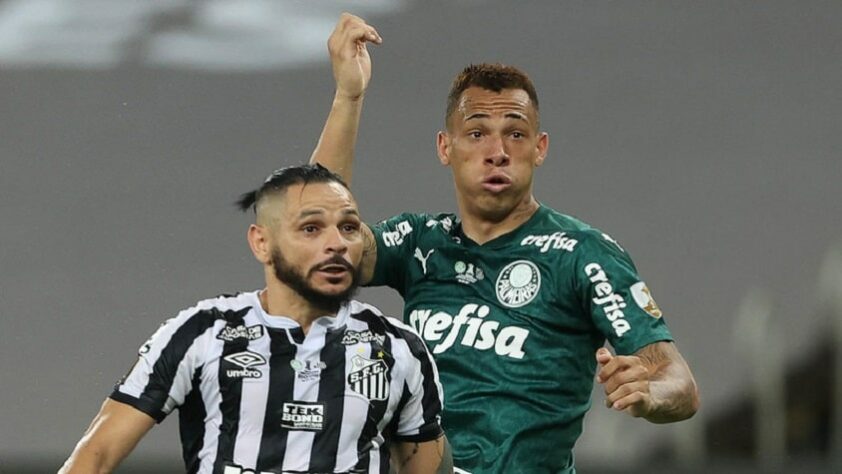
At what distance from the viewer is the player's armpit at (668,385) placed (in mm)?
3602

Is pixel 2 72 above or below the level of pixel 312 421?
above

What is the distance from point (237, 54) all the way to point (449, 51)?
47.3 inches

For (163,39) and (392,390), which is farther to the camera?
(163,39)

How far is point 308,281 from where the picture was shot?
3.42 metres

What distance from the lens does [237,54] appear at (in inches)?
338

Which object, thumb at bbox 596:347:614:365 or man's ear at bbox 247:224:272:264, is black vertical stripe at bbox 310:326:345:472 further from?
thumb at bbox 596:347:614:365

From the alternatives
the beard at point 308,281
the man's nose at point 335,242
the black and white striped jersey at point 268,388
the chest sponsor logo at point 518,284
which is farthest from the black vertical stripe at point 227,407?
the chest sponsor logo at point 518,284

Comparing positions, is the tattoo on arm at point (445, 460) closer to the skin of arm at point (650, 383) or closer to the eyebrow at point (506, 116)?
the skin of arm at point (650, 383)

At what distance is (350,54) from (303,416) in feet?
4.83

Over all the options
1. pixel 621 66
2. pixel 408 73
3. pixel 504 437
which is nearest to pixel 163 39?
pixel 408 73

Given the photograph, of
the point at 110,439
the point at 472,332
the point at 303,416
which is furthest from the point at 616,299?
the point at 110,439

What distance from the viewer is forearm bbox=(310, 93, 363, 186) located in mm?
4500

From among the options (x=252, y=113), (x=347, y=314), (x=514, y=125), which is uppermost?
(x=252, y=113)

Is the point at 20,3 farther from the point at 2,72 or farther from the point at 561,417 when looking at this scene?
the point at 561,417
